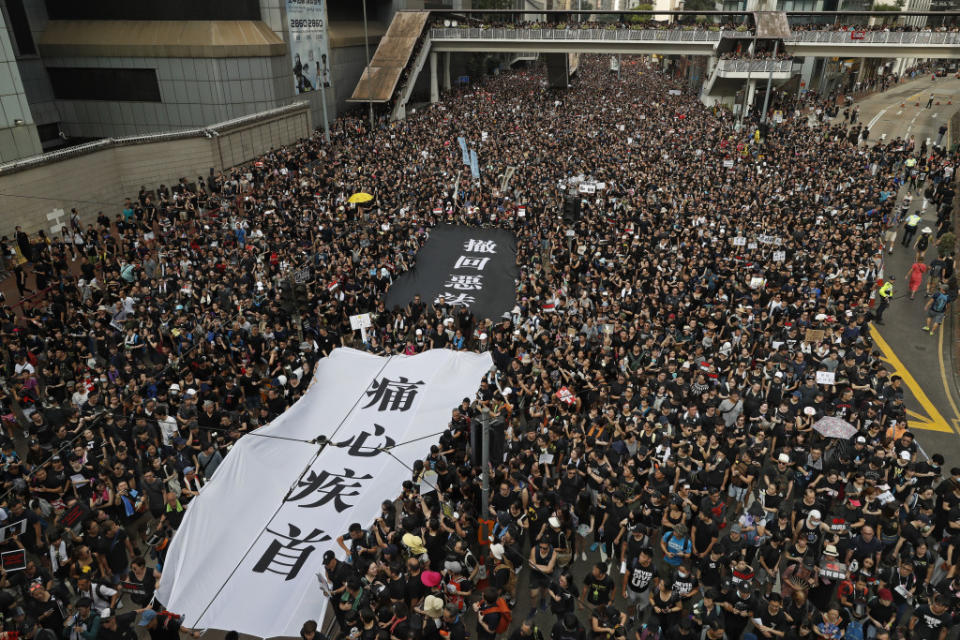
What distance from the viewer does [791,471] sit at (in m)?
10.5

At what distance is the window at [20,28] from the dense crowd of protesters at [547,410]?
59.4 ft

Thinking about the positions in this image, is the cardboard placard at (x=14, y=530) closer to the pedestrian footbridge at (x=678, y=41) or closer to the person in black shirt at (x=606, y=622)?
the person in black shirt at (x=606, y=622)

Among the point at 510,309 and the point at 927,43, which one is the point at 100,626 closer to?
the point at 510,309

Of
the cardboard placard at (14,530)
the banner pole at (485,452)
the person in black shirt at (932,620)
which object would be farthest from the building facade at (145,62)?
the person in black shirt at (932,620)

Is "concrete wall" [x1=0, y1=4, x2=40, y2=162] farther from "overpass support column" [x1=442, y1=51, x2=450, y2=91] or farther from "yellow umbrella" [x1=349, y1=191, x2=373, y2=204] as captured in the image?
"overpass support column" [x1=442, y1=51, x2=450, y2=91]

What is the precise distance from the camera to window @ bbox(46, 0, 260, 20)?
3378 cm

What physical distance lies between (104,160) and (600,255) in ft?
71.0

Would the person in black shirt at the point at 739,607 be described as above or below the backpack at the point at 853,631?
above

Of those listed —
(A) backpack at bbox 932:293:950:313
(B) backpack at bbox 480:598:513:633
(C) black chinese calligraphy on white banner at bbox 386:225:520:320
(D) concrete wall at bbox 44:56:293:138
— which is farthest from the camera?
(D) concrete wall at bbox 44:56:293:138

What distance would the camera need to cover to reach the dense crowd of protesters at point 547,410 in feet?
26.0

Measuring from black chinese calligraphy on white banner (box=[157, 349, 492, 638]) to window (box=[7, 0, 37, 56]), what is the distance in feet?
111

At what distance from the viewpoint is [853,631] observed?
297 inches

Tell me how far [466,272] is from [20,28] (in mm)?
31766

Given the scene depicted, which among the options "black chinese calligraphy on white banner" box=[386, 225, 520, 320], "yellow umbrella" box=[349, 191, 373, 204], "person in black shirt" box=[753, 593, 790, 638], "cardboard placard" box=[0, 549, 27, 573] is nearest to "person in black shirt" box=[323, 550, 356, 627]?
"cardboard placard" box=[0, 549, 27, 573]
